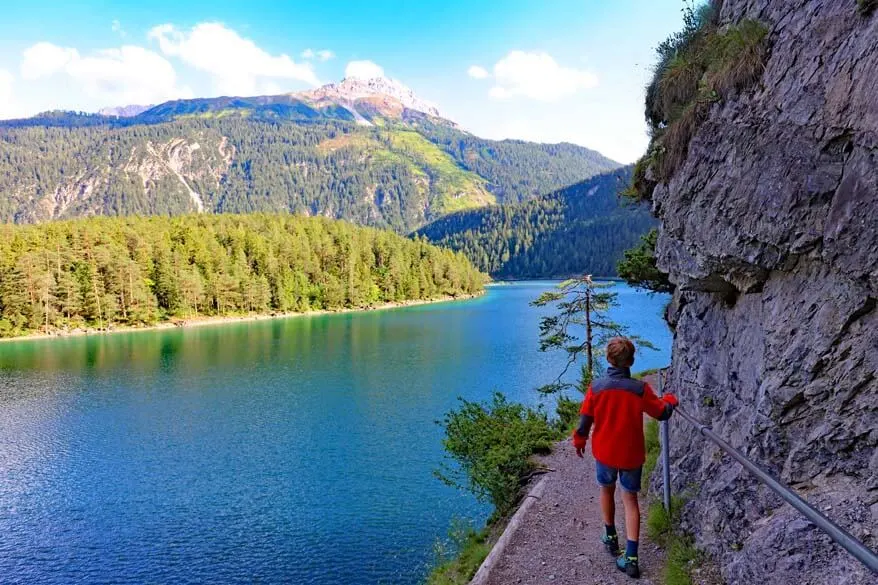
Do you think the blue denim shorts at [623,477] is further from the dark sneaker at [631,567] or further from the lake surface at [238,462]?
the lake surface at [238,462]

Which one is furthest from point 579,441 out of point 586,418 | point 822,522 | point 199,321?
point 199,321

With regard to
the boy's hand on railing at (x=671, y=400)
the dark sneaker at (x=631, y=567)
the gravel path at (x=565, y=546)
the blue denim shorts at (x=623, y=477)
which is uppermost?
the boy's hand on railing at (x=671, y=400)

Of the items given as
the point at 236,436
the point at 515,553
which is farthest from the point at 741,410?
the point at 236,436

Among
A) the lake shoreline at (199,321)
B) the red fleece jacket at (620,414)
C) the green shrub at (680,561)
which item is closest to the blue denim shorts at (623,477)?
the red fleece jacket at (620,414)

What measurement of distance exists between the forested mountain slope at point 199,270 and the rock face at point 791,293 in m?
87.2

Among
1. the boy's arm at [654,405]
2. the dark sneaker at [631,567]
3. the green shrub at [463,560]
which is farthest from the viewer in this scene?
the green shrub at [463,560]

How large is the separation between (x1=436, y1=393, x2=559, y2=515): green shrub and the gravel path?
1897mm

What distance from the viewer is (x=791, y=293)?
19.5ft

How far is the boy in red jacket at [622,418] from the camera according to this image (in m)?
5.90

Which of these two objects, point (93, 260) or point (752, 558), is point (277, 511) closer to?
point (752, 558)

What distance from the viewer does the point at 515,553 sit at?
8.90 meters

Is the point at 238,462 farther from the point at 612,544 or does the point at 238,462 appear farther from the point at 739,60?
the point at 739,60

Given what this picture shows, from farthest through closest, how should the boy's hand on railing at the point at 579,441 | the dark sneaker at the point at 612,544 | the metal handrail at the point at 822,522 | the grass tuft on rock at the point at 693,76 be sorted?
the grass tuft on rock at the point at 693,76, the dark sneaker at the point at 612,544, the boy's hand on railing at the point at 579,441, the metal handrail at the point at 822,522

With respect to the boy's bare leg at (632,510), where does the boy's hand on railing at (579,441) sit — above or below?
above
